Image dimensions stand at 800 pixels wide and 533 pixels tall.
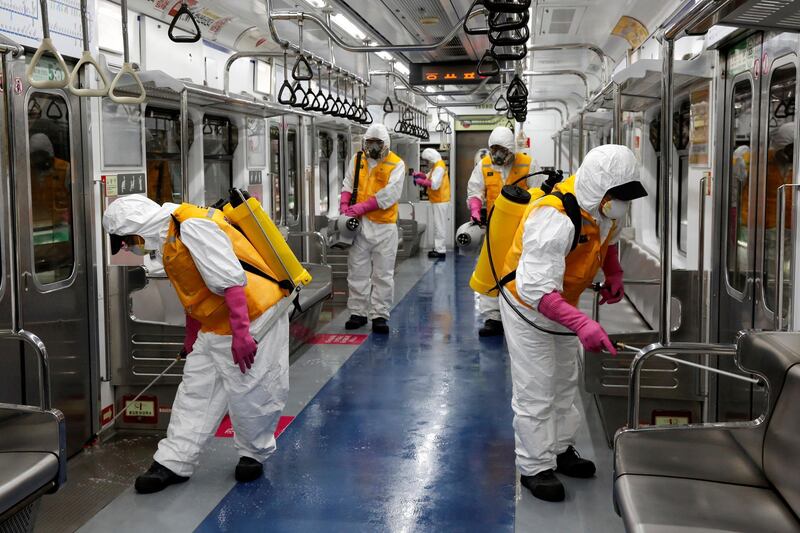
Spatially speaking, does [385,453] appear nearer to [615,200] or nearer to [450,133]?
[615,200]

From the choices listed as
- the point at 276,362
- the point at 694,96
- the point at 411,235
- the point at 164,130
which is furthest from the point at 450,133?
the point at 276,362

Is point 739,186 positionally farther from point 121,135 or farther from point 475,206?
point 475,206

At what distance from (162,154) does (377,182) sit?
93.7 inches

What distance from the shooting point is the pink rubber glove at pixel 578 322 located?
11.6 ft

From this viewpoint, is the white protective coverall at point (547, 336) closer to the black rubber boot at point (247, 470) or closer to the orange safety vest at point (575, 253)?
the orange safety vest at point (575, 253)

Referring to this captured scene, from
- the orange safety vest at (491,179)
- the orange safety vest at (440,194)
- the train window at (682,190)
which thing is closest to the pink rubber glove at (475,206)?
the orange safety vest at (491,179)

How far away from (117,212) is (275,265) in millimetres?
869

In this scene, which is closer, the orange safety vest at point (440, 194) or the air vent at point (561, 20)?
the air vent at point (561, 20)

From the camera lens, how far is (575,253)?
409cm

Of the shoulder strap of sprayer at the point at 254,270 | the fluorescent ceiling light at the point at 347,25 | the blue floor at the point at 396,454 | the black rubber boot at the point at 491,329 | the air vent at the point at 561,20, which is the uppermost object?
the fluorescent ceiling light at the point at 347,25

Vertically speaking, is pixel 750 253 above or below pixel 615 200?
below

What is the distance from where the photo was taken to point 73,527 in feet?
13.0

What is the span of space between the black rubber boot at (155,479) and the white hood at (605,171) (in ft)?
8.22

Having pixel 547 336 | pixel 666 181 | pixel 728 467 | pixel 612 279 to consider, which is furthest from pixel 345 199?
pixel 728 467
